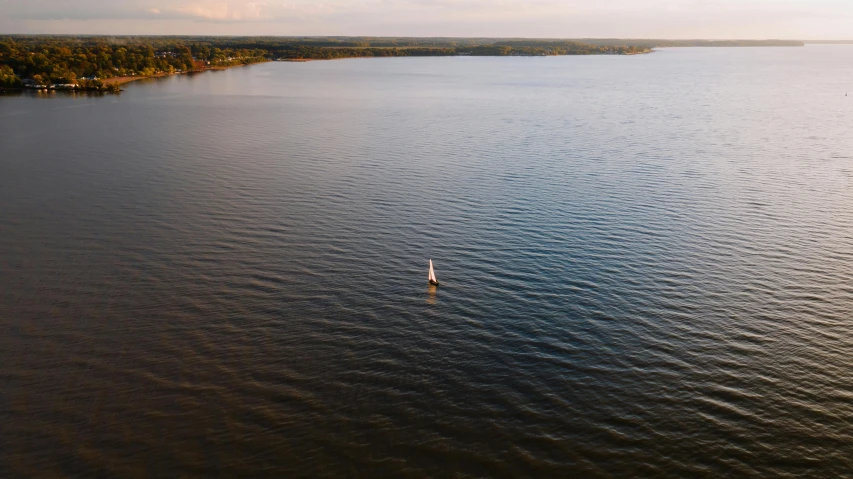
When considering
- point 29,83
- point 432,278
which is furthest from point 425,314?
point 29,83

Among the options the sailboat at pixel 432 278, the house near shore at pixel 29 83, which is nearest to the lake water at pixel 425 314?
the sailboat at pixel 432 278

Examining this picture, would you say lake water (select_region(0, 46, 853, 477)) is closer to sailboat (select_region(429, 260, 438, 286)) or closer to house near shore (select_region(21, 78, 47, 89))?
sailboat (select_region(429, 260, 438, 286))

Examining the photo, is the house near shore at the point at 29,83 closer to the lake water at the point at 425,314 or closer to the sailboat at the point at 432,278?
the lake water at the point at 425,314

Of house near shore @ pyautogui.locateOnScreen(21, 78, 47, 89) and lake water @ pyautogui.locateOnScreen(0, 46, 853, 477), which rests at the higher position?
house near shore @ pyautogui.locateOnScreen(21, 78, 47, 89)

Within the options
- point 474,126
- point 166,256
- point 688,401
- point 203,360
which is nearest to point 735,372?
point 688,401

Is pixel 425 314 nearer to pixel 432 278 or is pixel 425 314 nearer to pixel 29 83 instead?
pixel 432 278

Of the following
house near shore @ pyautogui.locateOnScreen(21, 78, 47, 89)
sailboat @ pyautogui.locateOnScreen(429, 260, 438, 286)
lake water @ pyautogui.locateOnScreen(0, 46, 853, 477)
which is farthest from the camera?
house near shore @ pyautogui.locateOnScreen(21, 78, 47, 89)

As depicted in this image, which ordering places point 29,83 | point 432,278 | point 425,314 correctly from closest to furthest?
point 425,314
point 432,278
point 29,83

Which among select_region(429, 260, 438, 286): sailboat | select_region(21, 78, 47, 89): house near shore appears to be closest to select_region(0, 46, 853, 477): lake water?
select_region(429, 260, 438, 286): sailboat

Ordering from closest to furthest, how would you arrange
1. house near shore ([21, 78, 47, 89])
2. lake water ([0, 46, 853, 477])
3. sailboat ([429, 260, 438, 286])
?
lake water ([0, 46, 853, 477]), sailboat ([429, 260, 438, 286]), house near shore ([21, 78, 47, 89])

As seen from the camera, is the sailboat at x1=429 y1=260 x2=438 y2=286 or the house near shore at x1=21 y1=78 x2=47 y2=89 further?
the house near shore at x1=21 y1=78 x2=47 y2=89

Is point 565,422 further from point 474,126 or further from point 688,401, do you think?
point 474,126
